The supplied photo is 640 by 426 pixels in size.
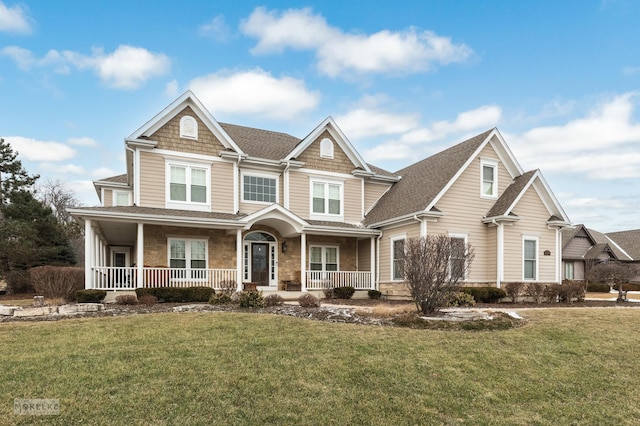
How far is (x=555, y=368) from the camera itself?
7.27 m

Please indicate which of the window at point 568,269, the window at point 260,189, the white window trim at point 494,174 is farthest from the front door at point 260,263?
the window at point 568,269

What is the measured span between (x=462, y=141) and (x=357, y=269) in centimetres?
823

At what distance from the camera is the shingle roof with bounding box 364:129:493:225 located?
17.9 metres

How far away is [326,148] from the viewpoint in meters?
20.2

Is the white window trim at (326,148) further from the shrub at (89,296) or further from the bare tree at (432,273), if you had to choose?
the shrub at (89,296)

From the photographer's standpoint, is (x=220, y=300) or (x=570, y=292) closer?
(x=220, y=300)

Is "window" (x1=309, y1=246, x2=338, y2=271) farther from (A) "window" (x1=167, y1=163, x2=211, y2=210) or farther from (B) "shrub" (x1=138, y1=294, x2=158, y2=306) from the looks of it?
(B) "shrub" (x1=138, y1=294, x2=158, y2=306)

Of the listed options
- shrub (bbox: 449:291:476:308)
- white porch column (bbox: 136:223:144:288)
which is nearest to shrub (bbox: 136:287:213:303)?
white porch column (bbox: 136:223:144:288)

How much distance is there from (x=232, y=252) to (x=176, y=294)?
409cm

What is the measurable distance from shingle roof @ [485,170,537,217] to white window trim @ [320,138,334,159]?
779 centimetres

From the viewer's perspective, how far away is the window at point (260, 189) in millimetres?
18844

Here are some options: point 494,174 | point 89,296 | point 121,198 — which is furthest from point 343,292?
point 121,198

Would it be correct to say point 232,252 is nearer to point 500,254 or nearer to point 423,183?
point 423,183

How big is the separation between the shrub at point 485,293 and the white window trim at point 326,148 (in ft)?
28.6
